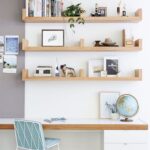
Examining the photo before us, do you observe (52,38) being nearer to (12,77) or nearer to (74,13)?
(74,13)

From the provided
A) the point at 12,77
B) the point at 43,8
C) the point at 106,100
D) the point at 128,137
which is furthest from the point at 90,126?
the point at 43,8

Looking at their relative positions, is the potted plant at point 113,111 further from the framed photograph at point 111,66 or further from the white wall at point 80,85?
the framed photograph at point 111,66

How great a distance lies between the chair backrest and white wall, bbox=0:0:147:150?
0.56 meters

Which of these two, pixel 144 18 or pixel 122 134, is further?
pixel 144 18

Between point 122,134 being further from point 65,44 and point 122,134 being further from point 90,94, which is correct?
point 65,44

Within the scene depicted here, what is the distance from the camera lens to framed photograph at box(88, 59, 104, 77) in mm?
3658

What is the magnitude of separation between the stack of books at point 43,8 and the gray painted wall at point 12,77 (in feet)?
0.63

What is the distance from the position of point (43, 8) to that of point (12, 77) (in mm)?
892

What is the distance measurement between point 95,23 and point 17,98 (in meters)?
1.29

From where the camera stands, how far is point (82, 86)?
3693mm

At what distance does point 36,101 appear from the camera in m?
3.70

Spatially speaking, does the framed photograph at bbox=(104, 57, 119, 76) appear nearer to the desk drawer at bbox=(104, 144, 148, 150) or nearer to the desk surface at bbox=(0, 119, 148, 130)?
the desk surface at bbox=(0, 119, 148, 130)

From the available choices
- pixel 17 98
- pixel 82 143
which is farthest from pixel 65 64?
pixel 82 143

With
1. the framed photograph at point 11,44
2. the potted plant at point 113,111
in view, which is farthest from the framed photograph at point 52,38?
the potted plant at point 113,111
